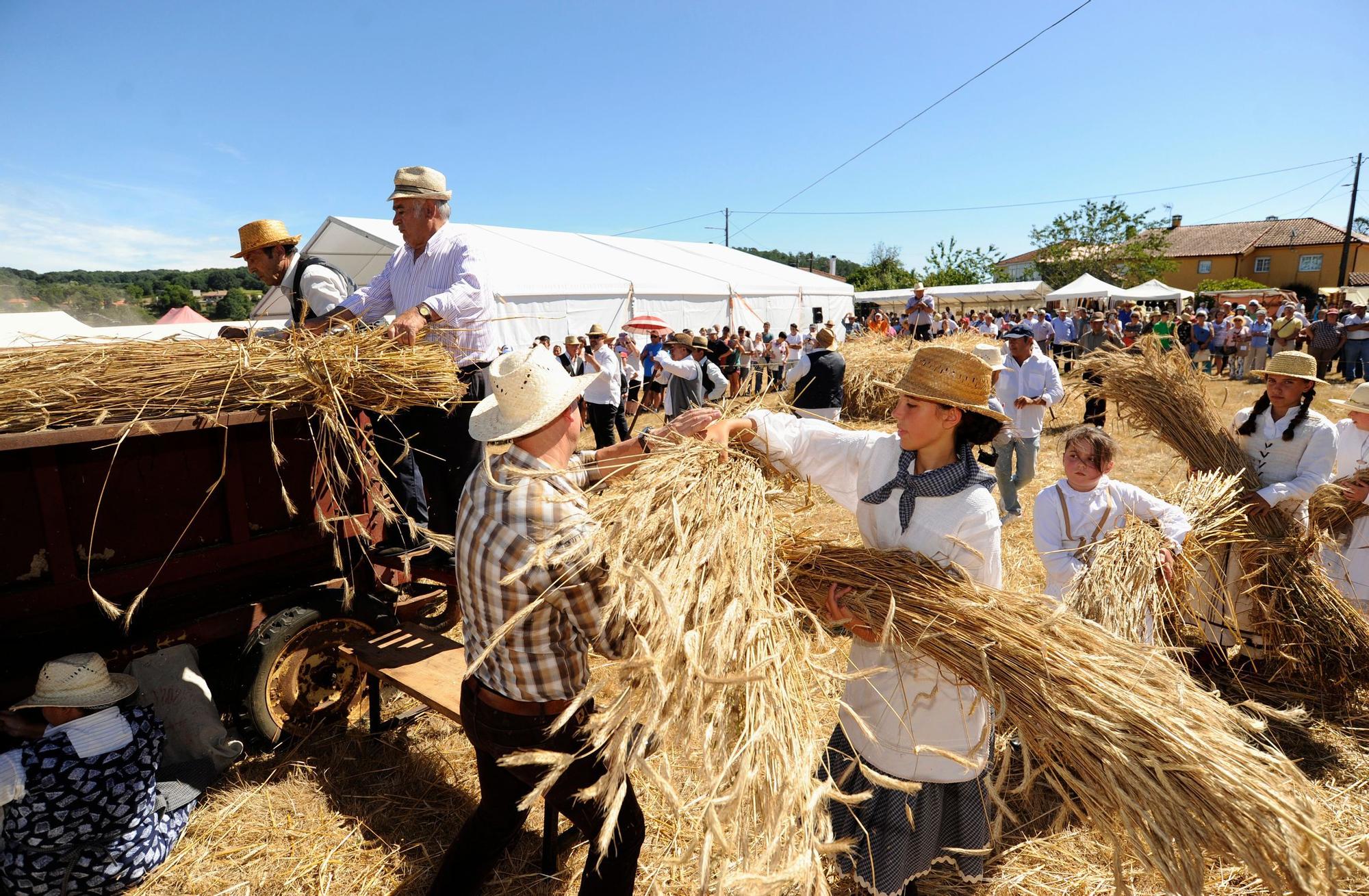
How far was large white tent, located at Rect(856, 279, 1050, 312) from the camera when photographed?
28.8m

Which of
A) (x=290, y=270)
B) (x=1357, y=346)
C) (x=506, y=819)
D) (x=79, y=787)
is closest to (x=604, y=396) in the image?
(x=290, y=270)

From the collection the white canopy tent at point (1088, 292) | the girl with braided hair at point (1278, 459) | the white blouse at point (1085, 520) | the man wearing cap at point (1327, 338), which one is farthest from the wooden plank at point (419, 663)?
the white canopy tent at point (1088, 292)

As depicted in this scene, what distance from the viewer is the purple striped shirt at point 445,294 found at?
3.17 meters

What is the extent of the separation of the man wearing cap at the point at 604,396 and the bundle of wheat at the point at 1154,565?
20.5 ft

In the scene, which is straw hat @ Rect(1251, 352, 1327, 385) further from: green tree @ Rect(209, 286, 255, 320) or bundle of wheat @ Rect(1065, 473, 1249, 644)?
green tree @ Rect(209, 286, 255, 320)

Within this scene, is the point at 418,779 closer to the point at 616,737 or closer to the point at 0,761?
the point at 0,761

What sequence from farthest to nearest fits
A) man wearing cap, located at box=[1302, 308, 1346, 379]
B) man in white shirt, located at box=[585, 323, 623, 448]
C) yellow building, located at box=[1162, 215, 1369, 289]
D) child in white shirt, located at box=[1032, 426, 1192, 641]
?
1. yellow building, located at box=[1162, 215, 1369, 289]
2. man wearing cap, located at box=[1302, 308, 1346, 379]
3. man in white shirt, located at box=[585, 323, 623, 448]
4. child in white shirt, located at box=[1032, 426, 1192, 641]

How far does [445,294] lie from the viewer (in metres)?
3.12

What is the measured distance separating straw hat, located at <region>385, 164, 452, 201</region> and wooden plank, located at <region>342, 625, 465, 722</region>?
2.09 m

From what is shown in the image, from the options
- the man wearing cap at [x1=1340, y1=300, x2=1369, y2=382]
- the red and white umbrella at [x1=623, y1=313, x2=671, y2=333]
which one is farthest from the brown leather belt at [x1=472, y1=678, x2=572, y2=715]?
the man wearing cap at [x1=1340, y1=300, x2=1369, y2=382]

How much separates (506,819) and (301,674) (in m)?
1.69

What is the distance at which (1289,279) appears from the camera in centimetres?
4400

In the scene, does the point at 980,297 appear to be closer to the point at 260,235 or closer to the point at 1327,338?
the point at 1327,338

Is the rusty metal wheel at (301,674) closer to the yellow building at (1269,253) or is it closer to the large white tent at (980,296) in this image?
the large white tent at (980,296)
